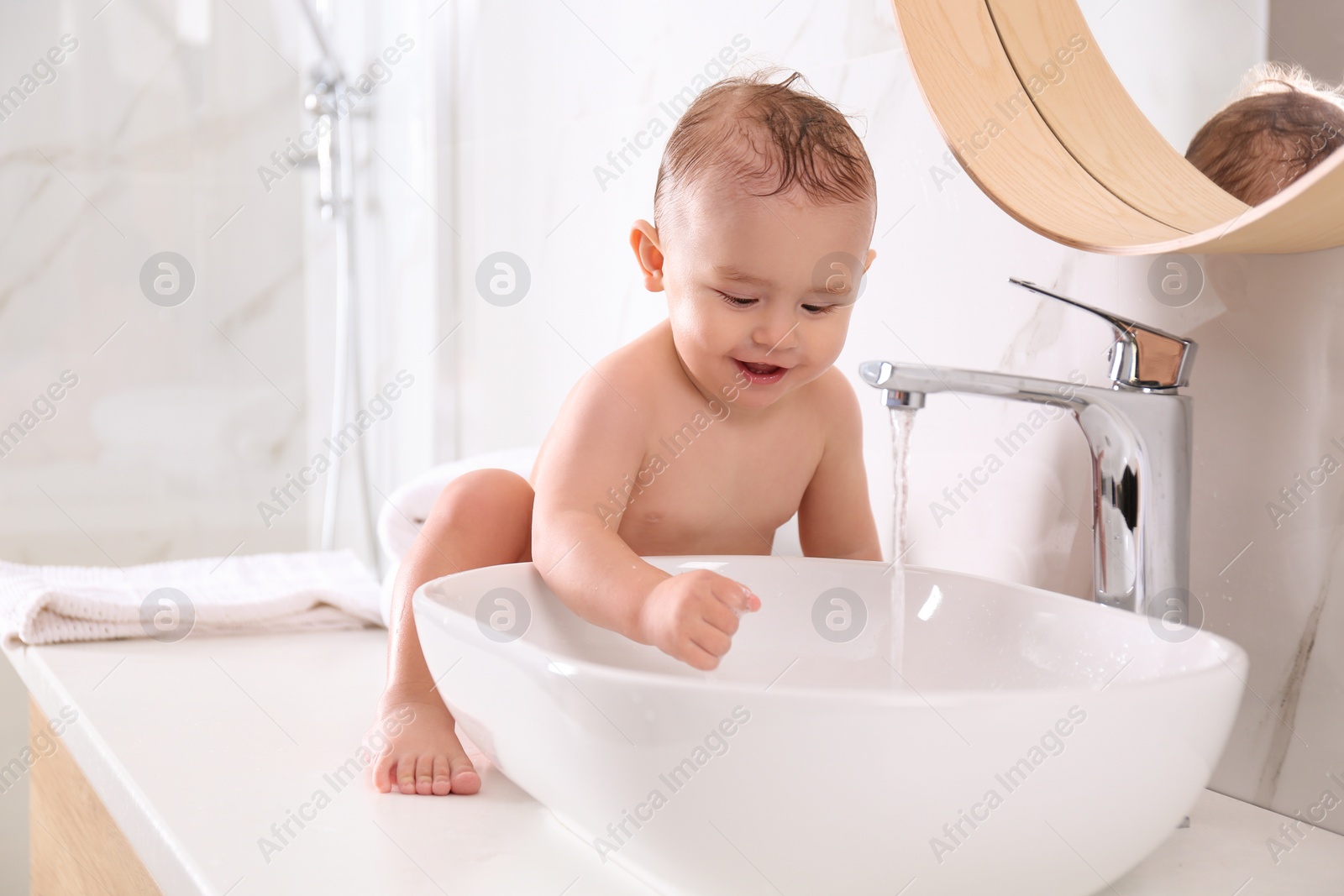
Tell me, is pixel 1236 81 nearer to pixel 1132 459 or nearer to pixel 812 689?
pixel 1132 459

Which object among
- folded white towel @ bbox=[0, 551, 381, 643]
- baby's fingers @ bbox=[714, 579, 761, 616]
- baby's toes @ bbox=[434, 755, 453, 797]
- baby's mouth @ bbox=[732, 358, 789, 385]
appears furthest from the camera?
folded white towel @ bbox=[0, 551, 381, 643]

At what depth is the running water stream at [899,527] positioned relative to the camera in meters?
0.60

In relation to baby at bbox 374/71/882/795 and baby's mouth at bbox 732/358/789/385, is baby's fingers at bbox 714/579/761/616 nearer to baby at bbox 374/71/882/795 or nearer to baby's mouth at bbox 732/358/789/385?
baby at bbox 374/71/882/795

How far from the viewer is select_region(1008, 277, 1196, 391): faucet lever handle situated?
1.82 ft

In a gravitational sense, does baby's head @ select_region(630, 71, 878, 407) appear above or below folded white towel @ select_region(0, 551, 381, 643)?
above

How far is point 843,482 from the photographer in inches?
31.0

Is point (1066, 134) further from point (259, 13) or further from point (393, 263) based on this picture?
point (259, 13)

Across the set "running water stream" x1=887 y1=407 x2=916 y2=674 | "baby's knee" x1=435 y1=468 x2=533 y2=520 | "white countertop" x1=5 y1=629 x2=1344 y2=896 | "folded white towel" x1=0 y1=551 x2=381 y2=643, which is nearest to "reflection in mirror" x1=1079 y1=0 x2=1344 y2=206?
"running water stream" x1=887 y1=407 x2=916 y2=674

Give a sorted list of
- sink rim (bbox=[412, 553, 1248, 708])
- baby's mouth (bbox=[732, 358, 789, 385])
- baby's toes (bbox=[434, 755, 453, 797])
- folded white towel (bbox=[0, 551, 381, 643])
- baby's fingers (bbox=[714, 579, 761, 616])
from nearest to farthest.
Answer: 1. sink rim (bbox=[412, 553, 1248, 708])
2. baby's fingers (bbox=[714, 579, 761, 616])
3. baby's toes (bbox=[434, 755, 453, 797])
4. baby's mouth (bbox=[732, 358, 789, 385])
5. folded white towel (bbox=[0, 551, 381, 643])

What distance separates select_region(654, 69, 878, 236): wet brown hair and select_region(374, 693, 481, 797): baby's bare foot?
0.36 meters

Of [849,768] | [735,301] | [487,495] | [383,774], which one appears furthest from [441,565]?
[849,768]

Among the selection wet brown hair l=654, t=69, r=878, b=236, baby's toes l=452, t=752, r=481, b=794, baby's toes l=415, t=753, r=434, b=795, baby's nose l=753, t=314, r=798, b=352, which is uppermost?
wet brown hair l=654, t=69, r=878, b=236

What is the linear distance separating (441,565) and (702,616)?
0.93ft

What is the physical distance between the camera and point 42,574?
1.11m
